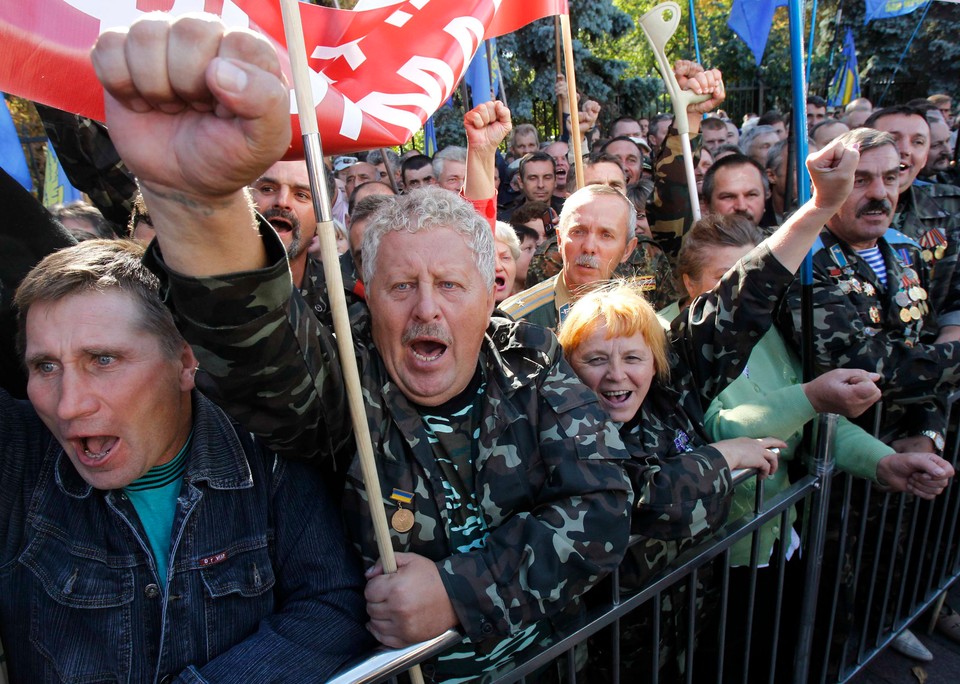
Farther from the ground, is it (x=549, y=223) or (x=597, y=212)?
(x=597, y=212)

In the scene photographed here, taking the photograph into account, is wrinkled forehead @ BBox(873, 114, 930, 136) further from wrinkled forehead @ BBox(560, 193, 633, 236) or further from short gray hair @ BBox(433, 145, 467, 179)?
short gray hair @ BBox(433, 145, 467, 179)

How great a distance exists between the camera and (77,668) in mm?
1262

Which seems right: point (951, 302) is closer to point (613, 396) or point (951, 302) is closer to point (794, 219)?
point (794, 219)

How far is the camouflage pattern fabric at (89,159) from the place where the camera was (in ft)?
8.35

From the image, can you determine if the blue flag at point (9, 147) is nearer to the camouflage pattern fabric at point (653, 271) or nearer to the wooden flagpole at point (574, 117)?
the wooden flagpole at point (574, 117)

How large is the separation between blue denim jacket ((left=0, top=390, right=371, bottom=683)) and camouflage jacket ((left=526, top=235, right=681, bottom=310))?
2.43 metres

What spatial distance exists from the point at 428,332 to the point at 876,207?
215cm

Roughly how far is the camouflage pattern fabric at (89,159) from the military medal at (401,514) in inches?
73.3

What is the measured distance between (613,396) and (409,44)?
1.65 meters

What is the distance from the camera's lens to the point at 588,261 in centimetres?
299

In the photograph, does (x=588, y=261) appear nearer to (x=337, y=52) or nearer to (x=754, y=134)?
(x=337, y=52)

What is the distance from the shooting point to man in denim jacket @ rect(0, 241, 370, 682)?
4.25 ft

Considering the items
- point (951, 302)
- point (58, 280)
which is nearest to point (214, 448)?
point (58, 280)

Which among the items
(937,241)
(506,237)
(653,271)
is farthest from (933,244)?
(506,237)
